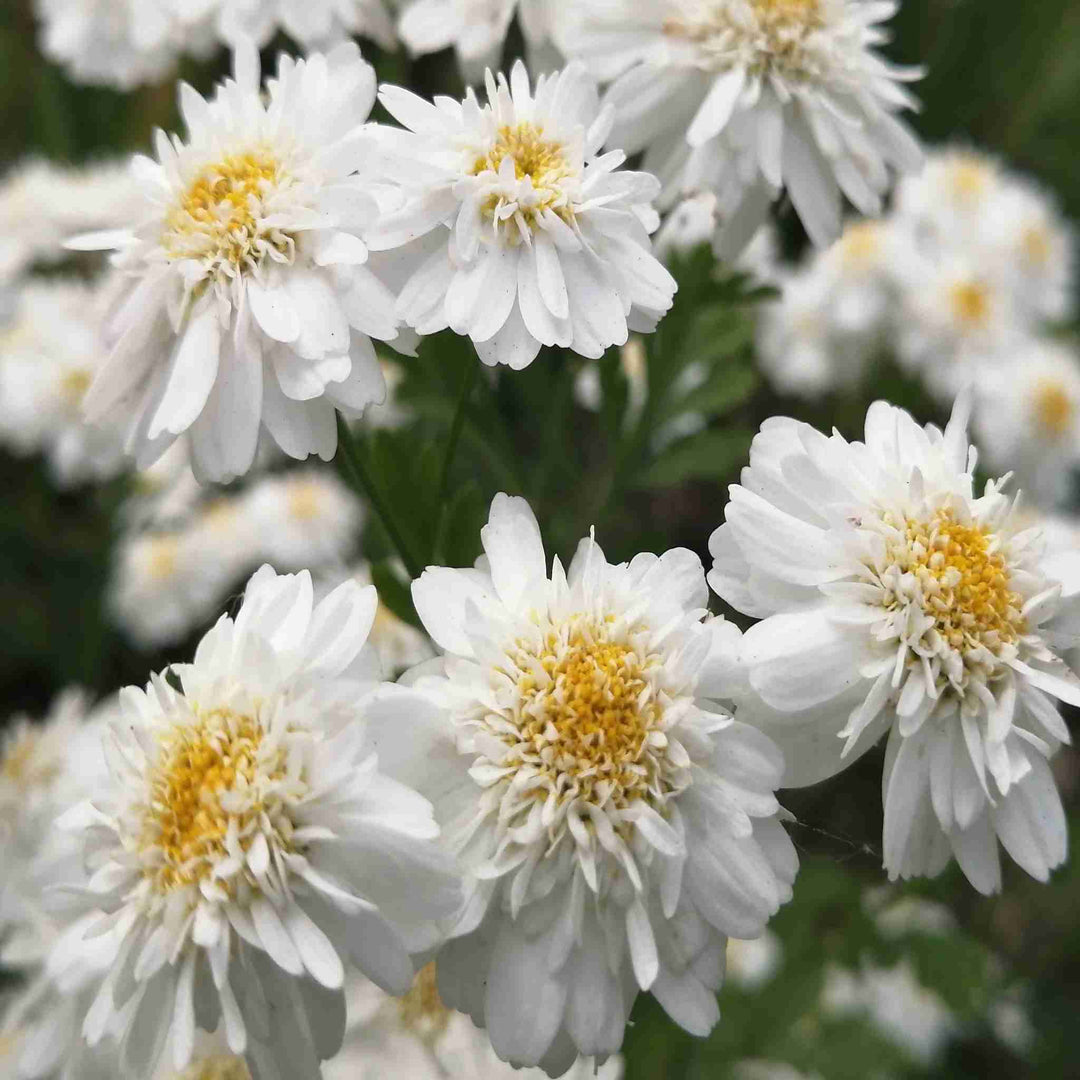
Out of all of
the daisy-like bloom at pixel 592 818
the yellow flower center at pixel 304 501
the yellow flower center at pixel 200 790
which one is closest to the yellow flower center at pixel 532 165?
the daisy-like bloom at pixel 592 818

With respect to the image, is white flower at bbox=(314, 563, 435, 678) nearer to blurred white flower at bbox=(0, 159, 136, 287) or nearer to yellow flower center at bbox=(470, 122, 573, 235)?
yellow flower center at bbox=(470, 122, 573, 235)

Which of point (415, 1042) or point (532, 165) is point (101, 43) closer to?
point (532, 165)

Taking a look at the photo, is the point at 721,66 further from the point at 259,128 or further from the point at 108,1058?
the point at 108,1058

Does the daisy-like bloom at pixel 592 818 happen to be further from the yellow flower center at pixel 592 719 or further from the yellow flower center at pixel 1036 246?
the yellow flower center at pixel 1036 246

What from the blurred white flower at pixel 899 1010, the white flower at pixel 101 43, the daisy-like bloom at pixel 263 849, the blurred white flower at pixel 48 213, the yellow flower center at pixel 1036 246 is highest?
the daisy-like bloom at pixel 263 849

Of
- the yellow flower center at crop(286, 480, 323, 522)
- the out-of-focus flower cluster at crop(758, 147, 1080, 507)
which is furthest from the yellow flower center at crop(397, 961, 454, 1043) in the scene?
the out-of-focus flower cluster at crop(758, 147, 1080, 507)

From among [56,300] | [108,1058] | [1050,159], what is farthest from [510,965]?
[1050,159]

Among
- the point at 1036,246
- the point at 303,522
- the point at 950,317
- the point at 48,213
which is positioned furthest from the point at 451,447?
the point at 1036,246
